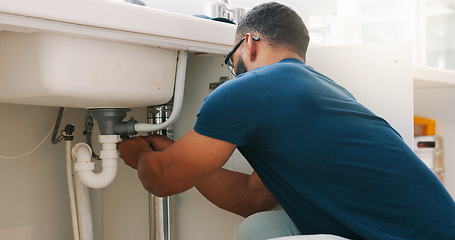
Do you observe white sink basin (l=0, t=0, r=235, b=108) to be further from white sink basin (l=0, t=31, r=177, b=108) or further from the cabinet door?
the cabinet door

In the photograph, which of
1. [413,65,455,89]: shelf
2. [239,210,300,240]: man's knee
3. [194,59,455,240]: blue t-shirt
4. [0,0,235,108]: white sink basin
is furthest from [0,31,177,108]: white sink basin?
[413,65,455,89]: shelf

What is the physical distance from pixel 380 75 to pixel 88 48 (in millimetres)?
607

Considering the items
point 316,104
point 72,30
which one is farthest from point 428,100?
point 72,30

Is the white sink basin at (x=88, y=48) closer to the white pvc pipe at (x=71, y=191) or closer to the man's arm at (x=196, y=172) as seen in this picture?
the man's arm at (x=196, y=172)

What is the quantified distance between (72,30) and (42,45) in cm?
6

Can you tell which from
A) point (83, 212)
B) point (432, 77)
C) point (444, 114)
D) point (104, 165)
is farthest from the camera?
point (444, 114)

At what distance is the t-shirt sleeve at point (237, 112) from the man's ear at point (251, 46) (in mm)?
191

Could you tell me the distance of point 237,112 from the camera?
2.51ft

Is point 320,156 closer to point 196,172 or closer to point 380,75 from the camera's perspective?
point 196,172

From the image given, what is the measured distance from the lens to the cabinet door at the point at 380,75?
3.38 feet

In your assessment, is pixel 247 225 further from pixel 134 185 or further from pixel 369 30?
pixel 369 30

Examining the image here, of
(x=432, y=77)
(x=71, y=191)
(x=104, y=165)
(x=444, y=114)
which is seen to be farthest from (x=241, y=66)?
(x=444, y=114)

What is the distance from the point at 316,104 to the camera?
781 mm

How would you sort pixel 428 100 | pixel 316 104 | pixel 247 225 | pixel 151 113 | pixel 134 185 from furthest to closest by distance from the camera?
1. pixel 428 100
2. pixel 134 185
3. pixel 151 113
4. pixel 247 225
5. pixel 316 104
